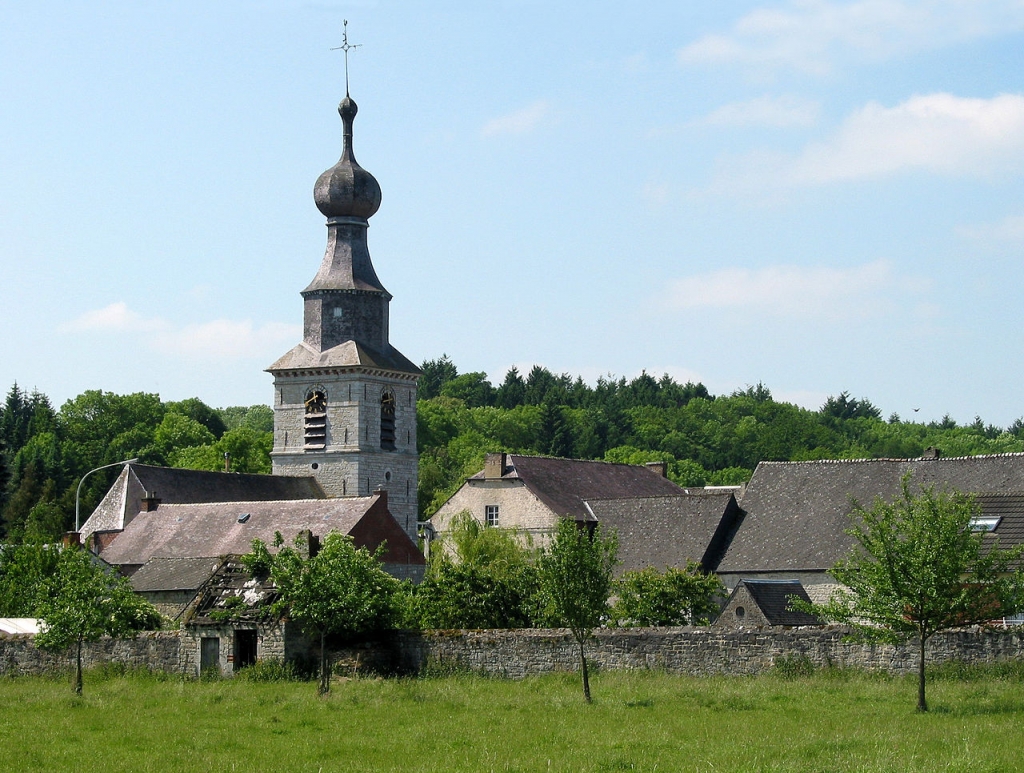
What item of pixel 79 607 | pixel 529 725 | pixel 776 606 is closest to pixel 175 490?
pixel 79 607

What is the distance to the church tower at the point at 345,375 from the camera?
65.9 metres

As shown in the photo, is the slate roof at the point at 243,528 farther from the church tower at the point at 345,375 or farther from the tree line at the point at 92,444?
the tree line at the point at 92,444

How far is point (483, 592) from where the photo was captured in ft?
115

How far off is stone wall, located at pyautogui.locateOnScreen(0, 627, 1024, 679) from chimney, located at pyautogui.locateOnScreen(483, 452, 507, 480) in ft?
94.8

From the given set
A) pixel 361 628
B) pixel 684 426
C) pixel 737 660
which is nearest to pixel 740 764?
pixel 737 660

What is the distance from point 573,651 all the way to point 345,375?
38.4 m

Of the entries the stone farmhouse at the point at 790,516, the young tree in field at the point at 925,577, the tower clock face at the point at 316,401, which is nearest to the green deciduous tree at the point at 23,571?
the stone farmhouse at the point at 790,516

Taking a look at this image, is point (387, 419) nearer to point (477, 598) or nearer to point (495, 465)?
point (495, 465)

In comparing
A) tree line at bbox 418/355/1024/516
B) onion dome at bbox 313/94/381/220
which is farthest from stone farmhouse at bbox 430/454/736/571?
tree line at bbox 418/355/1024/516

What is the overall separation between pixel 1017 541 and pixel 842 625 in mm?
11408

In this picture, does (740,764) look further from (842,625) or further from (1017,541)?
A: (1017,541)

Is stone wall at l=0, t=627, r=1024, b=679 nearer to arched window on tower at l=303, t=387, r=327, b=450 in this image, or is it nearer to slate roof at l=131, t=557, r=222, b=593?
slate roof at l=131, t=557, r=222, b=593

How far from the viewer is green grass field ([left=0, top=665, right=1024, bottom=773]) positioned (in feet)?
61.2

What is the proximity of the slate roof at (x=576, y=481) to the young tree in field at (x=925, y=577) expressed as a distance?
30.6m
